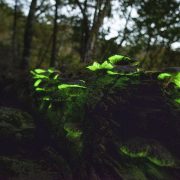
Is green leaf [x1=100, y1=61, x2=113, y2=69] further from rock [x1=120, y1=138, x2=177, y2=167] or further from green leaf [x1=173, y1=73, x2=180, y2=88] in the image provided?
rock [x1=120, y1=138, x2=177, y2=167]

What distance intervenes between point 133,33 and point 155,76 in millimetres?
11864

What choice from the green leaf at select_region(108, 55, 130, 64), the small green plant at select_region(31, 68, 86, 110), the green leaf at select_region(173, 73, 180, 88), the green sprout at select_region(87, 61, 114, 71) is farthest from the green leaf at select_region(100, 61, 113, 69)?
the green leaf at select_region(173, 73, 180, 88)

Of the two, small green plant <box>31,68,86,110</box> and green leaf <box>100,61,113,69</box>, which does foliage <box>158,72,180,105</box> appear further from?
small green plant <box>31,68,86,110</box>

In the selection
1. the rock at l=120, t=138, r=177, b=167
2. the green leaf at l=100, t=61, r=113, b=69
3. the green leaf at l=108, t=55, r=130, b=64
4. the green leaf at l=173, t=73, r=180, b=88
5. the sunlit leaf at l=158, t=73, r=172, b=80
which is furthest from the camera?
the green leaf at l=108, t=55, r=130, b=64

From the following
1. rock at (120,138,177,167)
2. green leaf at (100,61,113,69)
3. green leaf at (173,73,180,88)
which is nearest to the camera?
rock at (120,138,177,167)

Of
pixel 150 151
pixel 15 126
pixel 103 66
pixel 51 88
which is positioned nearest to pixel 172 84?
pixel 150 151

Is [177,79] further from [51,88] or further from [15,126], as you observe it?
[15,126]

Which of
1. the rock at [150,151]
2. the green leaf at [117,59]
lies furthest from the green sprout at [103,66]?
the rock at [150,151]

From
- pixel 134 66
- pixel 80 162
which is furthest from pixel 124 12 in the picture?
pixel 80 162

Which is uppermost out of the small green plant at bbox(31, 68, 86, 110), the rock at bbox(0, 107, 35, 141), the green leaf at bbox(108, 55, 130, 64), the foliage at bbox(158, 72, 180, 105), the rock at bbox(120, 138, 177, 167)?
the green leaf at bbox(108, 55, 130, 64)

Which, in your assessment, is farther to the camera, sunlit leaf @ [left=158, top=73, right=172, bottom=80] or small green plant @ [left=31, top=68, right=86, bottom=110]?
small green plant @ [left=31, top=68, right=86, bottom=110]

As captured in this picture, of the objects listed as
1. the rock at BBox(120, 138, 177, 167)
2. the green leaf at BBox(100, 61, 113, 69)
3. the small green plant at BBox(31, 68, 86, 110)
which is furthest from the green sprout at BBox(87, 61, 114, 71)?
the rock at BBox(120, 138, 177, 167)

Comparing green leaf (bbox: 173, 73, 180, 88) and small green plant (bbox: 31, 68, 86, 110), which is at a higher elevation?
green leaf (bbox: 173, 73, 180, 88)

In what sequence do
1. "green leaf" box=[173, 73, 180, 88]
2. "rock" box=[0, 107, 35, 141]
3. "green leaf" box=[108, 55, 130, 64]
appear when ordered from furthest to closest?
"rock" box=[0, 107, 35, 141] < "green leaf" box=[108, 55, 130, 64] < "green leaf" box=[173, 73, 180, 88]
